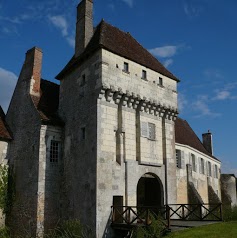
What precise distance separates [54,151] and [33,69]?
17.1 ft

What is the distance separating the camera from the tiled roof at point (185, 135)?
2402cm

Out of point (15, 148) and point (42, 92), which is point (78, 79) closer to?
point (42, 92)

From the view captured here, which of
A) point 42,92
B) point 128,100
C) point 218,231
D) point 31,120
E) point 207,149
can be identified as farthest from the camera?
point 207,149

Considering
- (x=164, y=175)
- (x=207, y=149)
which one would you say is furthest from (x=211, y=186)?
(x=164, y=175)

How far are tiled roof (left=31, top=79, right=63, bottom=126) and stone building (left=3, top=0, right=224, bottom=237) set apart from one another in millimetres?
79

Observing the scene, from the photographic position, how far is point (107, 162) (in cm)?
1542

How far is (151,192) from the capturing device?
18.7 metres

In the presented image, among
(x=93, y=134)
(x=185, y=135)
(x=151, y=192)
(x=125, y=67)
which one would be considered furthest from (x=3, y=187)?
(x=185, y=135)

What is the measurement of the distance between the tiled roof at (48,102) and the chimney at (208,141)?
1680 centimetres

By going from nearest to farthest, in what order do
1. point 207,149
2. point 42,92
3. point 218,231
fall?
point 218,231 → point 42,92 → point 207,149

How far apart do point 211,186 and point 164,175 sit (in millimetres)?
10314

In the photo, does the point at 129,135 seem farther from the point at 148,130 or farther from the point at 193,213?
the point at 193,213

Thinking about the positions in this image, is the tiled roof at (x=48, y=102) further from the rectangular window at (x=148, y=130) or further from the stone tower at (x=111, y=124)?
the rectangular window at (x=148, y=130)

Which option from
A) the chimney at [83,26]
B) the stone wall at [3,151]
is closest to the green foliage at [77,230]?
the stone wall at [3,151]
